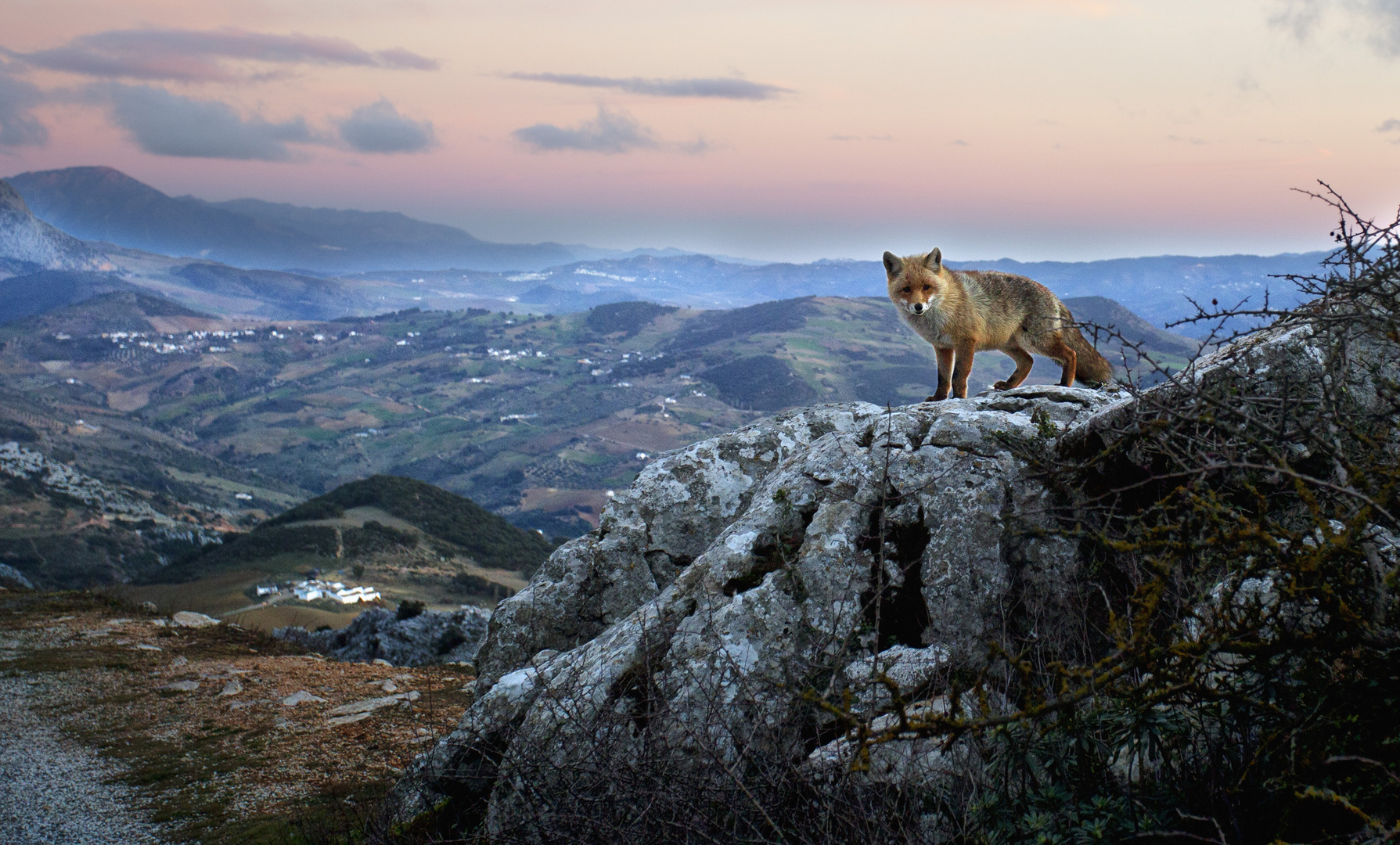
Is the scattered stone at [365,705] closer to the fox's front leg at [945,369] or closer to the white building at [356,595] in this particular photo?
the fox's front leg at [945,369]

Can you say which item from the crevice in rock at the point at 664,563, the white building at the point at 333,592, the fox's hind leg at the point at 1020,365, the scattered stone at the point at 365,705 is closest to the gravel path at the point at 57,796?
the scattered stone at the point at 365,705

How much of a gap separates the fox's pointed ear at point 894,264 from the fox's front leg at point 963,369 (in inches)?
41.2

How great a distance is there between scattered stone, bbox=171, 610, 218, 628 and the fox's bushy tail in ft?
67.3

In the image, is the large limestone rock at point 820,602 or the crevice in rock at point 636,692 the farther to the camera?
the crevice in rock at point 636,692

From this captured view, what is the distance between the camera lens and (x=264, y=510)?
164 metres

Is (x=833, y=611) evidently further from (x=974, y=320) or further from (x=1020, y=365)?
(x=1020, y=365)

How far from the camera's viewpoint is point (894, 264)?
8867mm


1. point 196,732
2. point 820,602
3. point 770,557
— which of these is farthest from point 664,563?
point 196,732

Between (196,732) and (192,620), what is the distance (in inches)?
351

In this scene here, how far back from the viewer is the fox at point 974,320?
27.8ft

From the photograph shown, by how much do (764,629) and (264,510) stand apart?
181 metres

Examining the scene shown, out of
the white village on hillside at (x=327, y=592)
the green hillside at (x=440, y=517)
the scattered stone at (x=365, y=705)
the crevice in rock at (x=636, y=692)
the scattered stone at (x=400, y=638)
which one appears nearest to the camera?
the crevice in rock at (x=636, y=692)

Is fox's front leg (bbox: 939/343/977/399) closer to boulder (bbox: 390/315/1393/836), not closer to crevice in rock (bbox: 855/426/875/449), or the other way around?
boulder (bbox: 390/315/1393/836)

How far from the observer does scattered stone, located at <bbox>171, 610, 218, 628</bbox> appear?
66.1 feet
